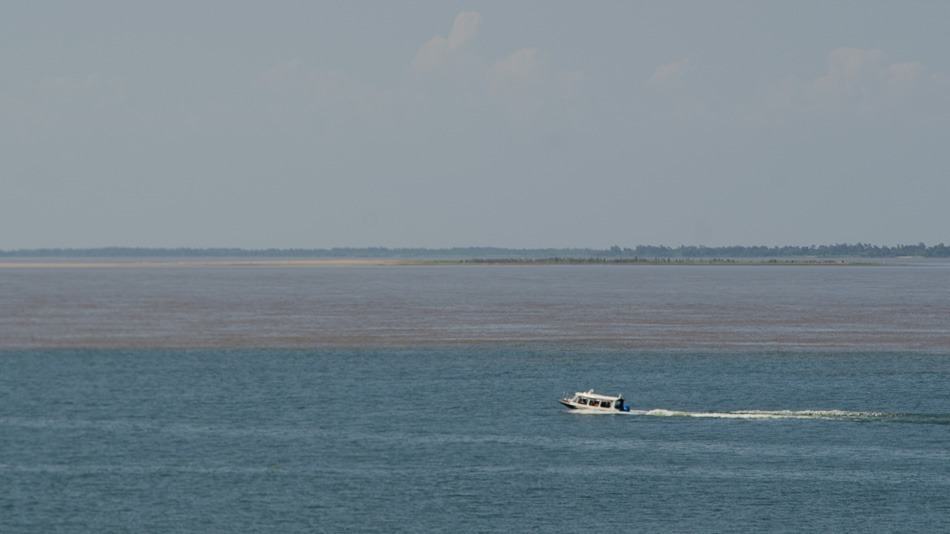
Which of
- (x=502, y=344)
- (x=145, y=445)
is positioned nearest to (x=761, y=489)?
(x=145, y=445)

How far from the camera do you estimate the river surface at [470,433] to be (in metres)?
53.2

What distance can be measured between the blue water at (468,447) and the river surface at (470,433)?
18 cm

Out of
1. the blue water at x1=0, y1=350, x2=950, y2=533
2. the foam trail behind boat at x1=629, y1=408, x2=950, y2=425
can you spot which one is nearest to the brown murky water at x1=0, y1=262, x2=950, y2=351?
the blue water at x1=0, y1=350, x2=950, y2=533

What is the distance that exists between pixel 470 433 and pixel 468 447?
4005 millimetres

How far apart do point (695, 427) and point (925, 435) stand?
1116 centimetres

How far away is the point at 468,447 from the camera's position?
64.9 m

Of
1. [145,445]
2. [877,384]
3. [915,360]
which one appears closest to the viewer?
[145,445]

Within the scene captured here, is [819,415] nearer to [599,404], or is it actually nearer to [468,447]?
[599,404]

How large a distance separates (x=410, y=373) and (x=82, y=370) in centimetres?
2273

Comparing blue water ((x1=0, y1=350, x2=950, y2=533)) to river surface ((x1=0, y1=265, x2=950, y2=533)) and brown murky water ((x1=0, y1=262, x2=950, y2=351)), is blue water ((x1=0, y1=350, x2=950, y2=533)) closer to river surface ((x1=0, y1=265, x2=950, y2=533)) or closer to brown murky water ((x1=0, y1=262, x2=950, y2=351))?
river surface ((x1=0, y1=265, x2=950, y2=533))

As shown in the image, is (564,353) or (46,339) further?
(46,339)

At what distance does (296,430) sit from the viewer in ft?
232

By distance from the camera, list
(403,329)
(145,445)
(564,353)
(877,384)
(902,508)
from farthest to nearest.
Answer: (403,329) < (564,353) < (877,384) < (145,445) < (902,508)

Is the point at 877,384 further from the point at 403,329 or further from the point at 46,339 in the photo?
the point at 46,339
